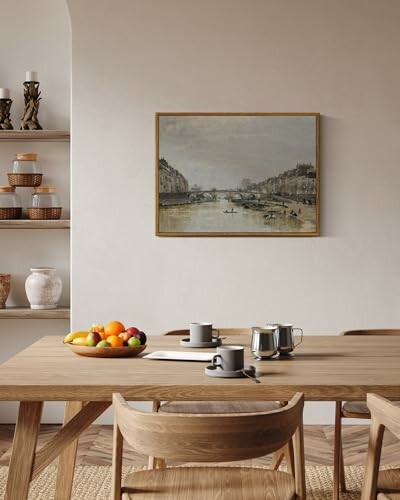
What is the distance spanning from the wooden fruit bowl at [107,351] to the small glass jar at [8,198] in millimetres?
2283

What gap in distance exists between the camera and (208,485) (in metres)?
2.33

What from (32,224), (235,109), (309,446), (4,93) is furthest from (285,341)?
(4,93)

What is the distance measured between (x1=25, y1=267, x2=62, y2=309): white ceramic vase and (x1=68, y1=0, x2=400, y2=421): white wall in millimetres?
148

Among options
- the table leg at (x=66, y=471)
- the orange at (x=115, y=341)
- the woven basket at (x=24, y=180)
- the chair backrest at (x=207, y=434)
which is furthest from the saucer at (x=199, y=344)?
the woven basket at (x=24, y=180)

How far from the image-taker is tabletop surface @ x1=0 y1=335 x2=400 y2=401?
2355 millimetres

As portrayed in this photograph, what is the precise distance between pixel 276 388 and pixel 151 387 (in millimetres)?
364

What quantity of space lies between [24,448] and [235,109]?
293cm

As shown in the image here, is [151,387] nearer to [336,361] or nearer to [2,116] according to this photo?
[336,361]

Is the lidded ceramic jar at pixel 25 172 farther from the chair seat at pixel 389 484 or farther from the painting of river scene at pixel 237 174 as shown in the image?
the chair seat at pixel 389 484

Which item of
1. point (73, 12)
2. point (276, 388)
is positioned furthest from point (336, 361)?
point (73, 12)

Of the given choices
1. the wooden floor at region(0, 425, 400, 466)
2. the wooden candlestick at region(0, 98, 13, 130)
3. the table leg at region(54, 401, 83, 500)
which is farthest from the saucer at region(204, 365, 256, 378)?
the wooden candlestick at region(0, 98, 13, 130)

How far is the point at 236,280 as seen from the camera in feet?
16.3

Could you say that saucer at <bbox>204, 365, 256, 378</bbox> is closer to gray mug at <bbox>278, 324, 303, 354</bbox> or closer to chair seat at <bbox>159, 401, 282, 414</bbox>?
gray mug at <bbox>278, 324, 303, 354</bbox>

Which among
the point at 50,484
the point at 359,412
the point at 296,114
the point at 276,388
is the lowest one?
the point at 50,484
